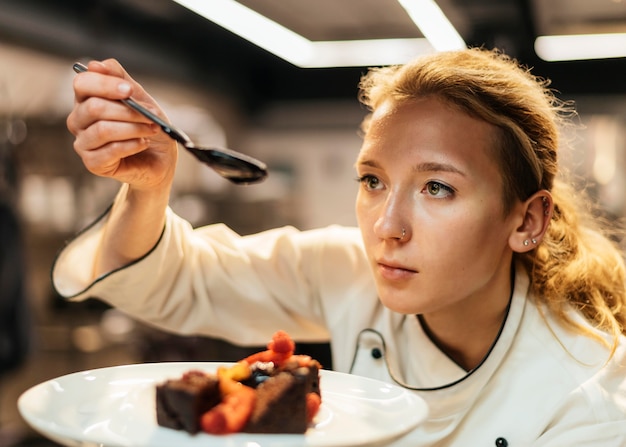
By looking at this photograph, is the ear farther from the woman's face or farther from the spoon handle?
the spoon handle

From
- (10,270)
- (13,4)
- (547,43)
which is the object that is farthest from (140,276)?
(13,4)

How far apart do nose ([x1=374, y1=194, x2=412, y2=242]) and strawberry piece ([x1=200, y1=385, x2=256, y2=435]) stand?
37 cm

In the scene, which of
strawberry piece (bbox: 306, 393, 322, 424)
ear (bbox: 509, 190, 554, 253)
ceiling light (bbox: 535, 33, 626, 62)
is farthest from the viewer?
ceiling light (bbox: 535, 33, 626, 62)

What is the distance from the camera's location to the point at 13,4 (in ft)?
12.0

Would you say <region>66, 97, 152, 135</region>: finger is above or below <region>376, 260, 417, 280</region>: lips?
above

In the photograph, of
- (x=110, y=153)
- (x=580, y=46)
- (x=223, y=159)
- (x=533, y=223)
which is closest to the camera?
(x=223, y=159)

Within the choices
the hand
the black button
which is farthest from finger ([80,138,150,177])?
the black button

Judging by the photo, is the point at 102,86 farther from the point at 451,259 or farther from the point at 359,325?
the point at 359,325

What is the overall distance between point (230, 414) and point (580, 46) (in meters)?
2.92

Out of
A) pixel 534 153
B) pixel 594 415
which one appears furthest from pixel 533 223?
pixel 594 415

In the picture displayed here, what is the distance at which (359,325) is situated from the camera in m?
1.47

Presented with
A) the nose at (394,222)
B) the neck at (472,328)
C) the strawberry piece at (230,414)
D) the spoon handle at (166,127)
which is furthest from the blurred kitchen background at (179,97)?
the strawberry piece at (230,414)

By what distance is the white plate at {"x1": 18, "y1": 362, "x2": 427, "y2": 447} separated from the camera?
76 centimetres

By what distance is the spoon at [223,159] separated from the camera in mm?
961
